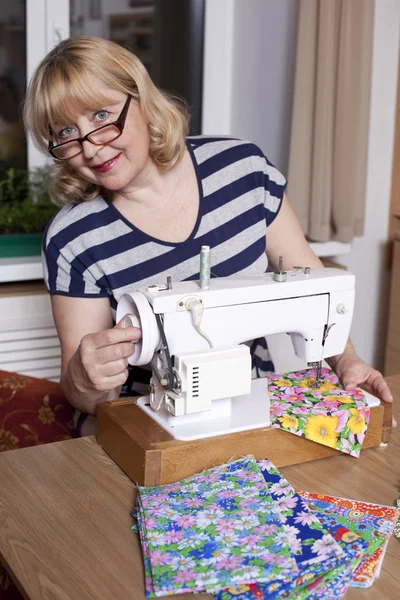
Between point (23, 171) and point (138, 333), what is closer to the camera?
point (138, 333)

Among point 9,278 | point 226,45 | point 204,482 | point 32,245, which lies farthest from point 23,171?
point 204,482

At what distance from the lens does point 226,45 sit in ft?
10.2

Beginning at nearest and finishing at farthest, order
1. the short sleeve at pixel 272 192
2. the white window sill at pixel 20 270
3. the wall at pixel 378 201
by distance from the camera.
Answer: the short sleeve at pixel 272 192 → the white window sill at pixel 20 270 → the wall at pixel 378 201

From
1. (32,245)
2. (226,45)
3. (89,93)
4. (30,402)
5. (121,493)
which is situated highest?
(226,45)

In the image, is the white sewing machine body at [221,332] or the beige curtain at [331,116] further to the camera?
the beige curtain at [331,116]

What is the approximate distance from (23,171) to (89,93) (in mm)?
1412

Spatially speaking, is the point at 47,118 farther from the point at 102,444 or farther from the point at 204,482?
the point at 204,482

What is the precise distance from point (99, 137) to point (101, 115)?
44 mm

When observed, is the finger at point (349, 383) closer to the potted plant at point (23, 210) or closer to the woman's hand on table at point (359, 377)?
the woman's hand on table at point (359, 377)

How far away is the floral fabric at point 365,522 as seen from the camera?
1084 mm

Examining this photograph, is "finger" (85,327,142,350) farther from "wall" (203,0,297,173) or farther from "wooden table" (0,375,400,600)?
"wall" (203,0,297,173)

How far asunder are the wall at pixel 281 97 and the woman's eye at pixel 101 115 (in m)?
1.52

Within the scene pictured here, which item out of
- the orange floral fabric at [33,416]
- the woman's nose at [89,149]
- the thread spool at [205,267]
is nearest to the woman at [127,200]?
the woman's nose at [89,149]

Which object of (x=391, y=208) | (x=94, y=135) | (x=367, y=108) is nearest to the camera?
(x=94, y=135)
